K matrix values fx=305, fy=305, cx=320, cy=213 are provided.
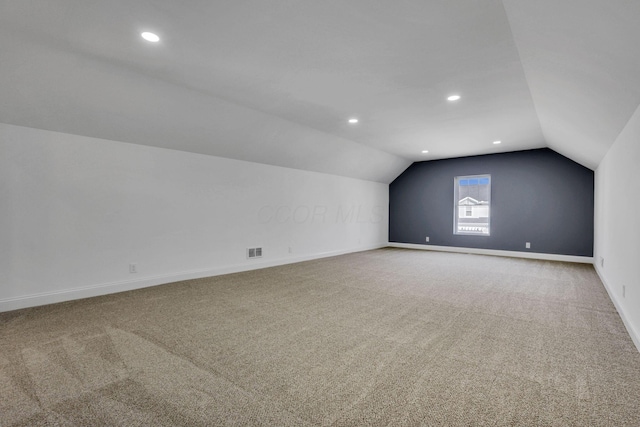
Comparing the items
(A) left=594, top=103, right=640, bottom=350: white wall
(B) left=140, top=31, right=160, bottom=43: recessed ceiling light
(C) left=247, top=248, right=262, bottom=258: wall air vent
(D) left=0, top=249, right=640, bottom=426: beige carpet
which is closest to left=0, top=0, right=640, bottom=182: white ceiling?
(B) left=140, top=31, right=160, bottom=43: recessed ceiling light

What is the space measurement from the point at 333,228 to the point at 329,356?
5.39 meters

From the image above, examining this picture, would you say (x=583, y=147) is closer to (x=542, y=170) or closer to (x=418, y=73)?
(x=542, y=170)

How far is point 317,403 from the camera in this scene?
1.70 meters

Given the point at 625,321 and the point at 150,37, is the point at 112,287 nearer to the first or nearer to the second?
the point at 150,37

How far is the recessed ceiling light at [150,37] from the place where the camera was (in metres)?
2.46

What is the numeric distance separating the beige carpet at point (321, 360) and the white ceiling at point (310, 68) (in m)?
2.08

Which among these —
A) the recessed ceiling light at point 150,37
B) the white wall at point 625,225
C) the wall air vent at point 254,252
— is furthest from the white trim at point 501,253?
the recessed ceiling light at point 150,37

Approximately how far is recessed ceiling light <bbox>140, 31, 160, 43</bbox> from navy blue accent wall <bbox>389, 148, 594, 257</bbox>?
750cm

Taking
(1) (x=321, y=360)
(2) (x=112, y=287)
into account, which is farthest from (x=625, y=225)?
(2) (x=112, y=287)

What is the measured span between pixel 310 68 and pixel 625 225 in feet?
11.9

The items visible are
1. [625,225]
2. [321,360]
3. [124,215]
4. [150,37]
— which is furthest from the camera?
[124,215]

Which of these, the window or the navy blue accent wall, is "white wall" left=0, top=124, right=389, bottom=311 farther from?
the window

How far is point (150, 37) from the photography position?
98.8 inches

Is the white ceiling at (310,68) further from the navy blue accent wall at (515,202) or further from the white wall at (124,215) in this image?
the navy blue accent wall at (515,202)
